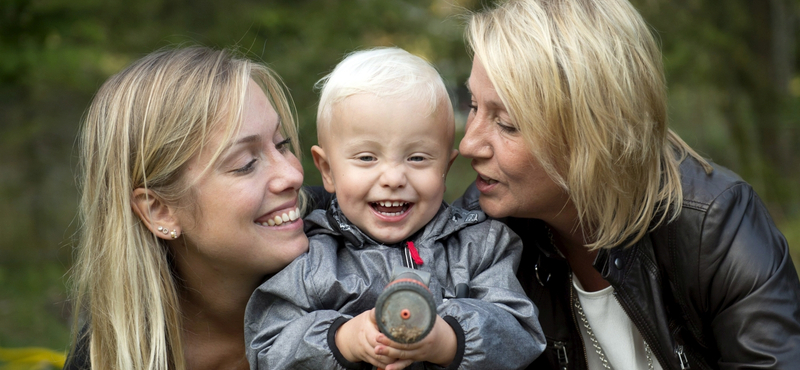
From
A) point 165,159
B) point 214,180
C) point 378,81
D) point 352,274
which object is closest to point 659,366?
point 352,274

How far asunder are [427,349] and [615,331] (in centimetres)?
110

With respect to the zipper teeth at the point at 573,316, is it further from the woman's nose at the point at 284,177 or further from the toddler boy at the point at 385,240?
the woman's nose at the point at 284,177

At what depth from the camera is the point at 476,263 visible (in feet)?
7.62

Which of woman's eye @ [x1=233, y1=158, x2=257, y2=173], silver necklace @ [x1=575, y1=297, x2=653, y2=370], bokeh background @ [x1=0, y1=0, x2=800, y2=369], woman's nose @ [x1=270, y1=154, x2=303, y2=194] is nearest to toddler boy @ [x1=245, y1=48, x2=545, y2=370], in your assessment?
woman's nose @ [x1=270, y1=154, x2=303, y2=194]

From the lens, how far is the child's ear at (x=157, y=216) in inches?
94.7

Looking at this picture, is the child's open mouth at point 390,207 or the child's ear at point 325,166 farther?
the child's ear at point 325,166

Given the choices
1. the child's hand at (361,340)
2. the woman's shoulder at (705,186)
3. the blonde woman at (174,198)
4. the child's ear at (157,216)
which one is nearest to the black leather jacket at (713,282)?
the woman's shoulder at (705,186)

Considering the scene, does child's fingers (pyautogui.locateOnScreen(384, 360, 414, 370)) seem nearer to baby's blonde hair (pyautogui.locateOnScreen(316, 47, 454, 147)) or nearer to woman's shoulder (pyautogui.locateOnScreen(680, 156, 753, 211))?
baby's blonde hair (pyautogui.locateOnScreen(316, 47, 454, 147))

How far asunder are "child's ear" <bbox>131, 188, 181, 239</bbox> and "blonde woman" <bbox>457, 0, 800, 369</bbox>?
1061mm

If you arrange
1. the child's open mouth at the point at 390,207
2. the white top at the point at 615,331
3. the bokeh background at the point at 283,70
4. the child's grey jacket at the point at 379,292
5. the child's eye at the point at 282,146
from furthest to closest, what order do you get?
1. the bokeh background at the point at 283,70
2. the white top at the point at 615,331
3. the child's eye at the point at 282,146
4. the child's open mouth at the point at 390,207
5. the child's grey jacket at the point at 379,292

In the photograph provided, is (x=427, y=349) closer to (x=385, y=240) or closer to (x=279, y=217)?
(x=385, y=240)

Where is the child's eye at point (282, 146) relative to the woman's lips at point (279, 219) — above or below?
above

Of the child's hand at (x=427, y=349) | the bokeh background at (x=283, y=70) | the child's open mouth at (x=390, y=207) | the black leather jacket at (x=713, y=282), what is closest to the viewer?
the child's hand at (x=427, y=349)

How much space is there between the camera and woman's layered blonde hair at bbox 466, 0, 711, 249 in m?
2.24
